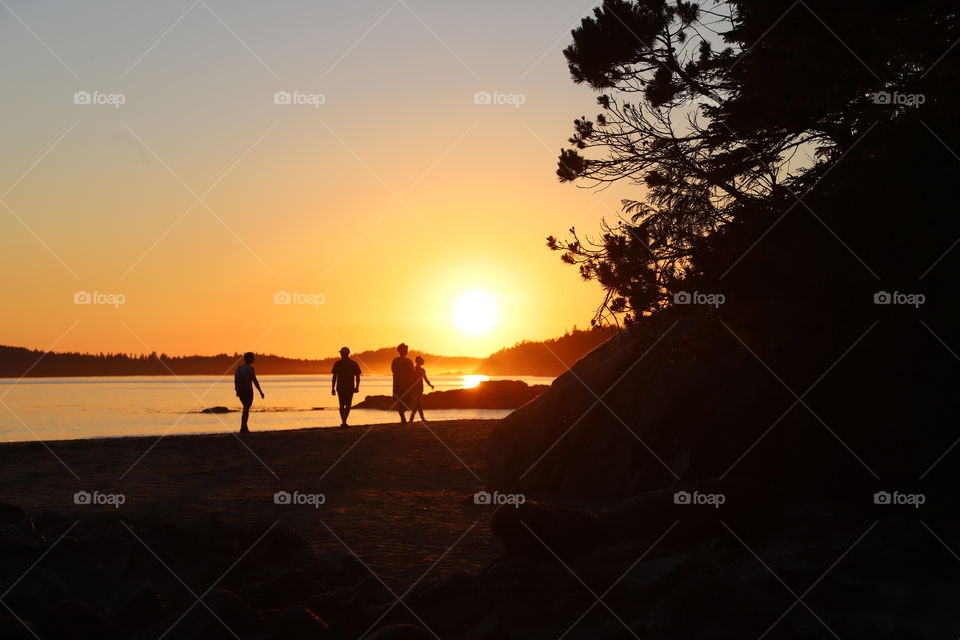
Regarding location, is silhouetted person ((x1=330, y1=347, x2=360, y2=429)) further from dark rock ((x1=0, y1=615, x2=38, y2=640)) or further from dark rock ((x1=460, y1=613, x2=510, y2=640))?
dark rock ((x1=460, y1=613, x2=510, y2=640))

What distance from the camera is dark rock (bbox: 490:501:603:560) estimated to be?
24.3 feet

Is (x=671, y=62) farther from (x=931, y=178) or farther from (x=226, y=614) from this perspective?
(x=226, y=614)

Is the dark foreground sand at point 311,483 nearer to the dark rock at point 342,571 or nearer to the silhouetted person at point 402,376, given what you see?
the dark rock at point 342,571

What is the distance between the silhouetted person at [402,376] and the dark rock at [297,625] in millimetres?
15468

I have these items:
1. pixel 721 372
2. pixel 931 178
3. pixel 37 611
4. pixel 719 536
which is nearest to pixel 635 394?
pixel 721 372

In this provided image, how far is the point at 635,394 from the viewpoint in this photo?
11.7 m

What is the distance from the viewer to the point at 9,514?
28.0 ft

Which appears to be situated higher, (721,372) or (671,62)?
(671,62)

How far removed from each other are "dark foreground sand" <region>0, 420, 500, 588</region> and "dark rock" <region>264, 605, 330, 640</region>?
117cm

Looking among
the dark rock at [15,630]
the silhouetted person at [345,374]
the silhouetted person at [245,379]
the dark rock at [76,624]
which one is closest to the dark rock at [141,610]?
the dark rock at [76,624]

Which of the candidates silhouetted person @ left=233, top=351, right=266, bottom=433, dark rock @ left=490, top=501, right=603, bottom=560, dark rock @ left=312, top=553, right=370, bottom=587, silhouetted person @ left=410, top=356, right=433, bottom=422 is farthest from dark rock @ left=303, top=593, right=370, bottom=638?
silhouetted person @ left=410, top=356, right=433, bottom=422

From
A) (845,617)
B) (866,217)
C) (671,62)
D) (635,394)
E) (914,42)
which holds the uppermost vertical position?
(671,62)

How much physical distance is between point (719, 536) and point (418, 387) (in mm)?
17098

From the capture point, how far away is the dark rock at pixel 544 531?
7414 mm
